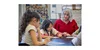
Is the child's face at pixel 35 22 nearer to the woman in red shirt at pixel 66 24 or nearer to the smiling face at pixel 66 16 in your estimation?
the woman in red shirt at pixel 66 24

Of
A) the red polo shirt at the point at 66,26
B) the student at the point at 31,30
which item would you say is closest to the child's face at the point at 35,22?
the student at the point at 31,30

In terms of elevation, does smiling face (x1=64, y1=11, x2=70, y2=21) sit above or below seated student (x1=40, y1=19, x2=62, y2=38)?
above

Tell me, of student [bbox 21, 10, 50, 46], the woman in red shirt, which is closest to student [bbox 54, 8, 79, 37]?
the woman in red shirt

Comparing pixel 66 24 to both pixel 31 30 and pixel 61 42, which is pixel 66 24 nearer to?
pixel 61 42

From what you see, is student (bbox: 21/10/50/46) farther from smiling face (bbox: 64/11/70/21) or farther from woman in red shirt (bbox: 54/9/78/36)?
smiling face (bbox: 64/11/70/21)

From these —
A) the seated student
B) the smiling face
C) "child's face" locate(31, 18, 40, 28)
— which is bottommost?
the seated student

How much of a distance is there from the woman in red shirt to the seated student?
4cm

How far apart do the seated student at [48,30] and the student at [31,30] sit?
5cm

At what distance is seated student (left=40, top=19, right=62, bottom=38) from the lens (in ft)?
3.38

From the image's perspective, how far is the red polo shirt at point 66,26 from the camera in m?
1.03
